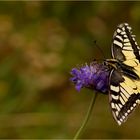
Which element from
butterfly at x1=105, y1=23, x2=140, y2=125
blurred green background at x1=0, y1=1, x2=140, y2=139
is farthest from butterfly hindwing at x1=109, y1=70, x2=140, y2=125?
blurred green background at x1=0, y1=1, x2=140, y2=139

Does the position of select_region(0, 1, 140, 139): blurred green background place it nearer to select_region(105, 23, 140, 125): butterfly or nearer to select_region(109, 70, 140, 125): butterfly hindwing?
select_region(105, 23, 140, 125): butterfly

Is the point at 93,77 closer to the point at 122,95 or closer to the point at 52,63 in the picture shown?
the point at 122,95

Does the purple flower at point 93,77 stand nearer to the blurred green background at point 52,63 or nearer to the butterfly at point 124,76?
the butterfly at point 124,76

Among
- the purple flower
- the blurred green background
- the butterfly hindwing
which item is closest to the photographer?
the butterfly hindwing

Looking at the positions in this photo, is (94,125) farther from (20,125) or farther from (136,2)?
(136,2)

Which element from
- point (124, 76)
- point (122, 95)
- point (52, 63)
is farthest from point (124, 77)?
point (52, 63)

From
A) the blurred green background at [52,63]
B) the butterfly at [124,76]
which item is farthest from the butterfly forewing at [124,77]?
the blurred green background at [52,63]
